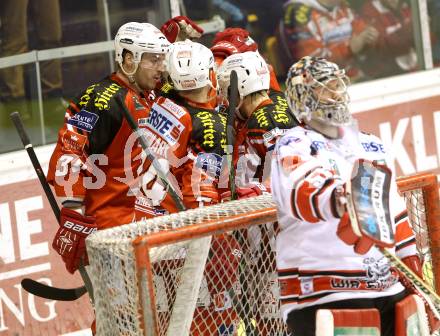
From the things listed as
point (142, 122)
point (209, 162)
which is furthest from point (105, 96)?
point (209, 162)

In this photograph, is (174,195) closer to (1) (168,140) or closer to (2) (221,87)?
(1) (168,140)

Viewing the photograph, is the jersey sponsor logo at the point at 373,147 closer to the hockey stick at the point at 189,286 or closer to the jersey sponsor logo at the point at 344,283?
the jersey sponsor logo at the point at 344,283

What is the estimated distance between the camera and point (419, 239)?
12.5 ft

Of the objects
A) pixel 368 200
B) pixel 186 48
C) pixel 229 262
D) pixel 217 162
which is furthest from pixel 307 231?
pixel 186 48

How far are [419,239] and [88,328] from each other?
2029 mm

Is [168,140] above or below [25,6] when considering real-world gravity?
below

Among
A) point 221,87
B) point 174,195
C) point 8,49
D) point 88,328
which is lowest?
point 88,328

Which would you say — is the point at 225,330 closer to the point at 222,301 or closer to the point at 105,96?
the point at 222,301

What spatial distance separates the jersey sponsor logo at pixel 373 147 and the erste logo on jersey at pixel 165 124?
112cm

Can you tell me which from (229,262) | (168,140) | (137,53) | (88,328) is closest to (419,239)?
(229,262)

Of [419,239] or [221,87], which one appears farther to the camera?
[221,87]

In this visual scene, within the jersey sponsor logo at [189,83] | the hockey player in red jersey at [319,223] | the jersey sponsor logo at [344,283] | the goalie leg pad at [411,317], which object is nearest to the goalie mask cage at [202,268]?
the hockey player in red jersey at [319,223]

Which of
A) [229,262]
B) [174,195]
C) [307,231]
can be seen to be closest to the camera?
[307,231]

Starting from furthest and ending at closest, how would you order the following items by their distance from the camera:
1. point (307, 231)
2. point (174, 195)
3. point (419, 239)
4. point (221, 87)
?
point (221, 87) → point (174, 195) → point (419, 239) → point (307, 231)
